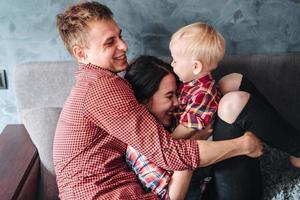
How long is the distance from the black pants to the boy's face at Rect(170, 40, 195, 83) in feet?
0.61

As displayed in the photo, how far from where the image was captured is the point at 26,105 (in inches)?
62.9

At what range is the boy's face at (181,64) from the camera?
1262 mm

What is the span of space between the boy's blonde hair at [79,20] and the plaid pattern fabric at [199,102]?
1.21ft

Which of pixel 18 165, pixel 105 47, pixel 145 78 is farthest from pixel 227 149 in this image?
pixel 18 165

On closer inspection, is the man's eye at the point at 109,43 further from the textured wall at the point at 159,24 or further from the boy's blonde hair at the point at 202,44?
the textured wall at the point at 159,24

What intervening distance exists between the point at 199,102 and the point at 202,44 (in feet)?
0.62

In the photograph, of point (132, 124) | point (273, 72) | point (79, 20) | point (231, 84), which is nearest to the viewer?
point (132, 124)

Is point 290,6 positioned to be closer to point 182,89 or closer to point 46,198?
point 182,89

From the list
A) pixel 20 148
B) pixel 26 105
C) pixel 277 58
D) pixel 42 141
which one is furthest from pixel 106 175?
pixel 277 58

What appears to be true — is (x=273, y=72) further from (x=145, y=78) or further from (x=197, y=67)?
(x=145, y=78)

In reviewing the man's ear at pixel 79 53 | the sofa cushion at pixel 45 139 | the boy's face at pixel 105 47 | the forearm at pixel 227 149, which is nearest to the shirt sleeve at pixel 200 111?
the forearm at pixel 227 149

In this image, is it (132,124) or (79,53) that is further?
(79,53)

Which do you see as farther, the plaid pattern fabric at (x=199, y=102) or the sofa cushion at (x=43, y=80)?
the sofa cushion at (x=43, y=80)

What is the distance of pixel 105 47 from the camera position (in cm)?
122
